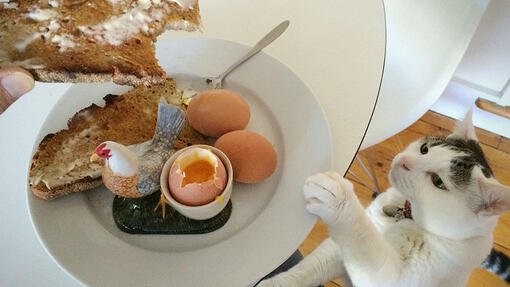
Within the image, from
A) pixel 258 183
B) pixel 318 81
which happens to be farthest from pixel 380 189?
pixel 258 183

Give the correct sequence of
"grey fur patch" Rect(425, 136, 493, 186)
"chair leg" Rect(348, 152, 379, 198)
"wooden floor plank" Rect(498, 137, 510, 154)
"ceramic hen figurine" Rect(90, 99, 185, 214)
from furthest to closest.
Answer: "wooden floor plank" Rect(498, 137, 510, 154) < "chair leg" Rect(348, 152, 379, 198) < "grey fur patch" Rect(425, 136, 493, 186) < "ceramic hen figurine" Rect(90, 99, 185, 214)

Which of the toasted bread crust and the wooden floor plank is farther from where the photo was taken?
the wooden floor plank

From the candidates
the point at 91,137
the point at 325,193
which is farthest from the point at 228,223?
the point at 91,137

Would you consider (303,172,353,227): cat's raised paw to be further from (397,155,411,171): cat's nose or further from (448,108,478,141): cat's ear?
(448,108,478,141): cat's ear

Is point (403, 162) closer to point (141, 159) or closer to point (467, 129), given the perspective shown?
point (467, 129)

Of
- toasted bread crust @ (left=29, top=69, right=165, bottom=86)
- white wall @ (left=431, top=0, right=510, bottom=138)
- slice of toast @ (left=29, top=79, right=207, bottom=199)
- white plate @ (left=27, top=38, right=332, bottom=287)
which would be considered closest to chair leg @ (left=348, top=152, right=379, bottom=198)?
white wall @ (left=431, top=0, right=510, bottom=138)

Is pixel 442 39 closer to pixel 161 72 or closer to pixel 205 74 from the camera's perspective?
pixel 205 74

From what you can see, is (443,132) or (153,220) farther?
(443,132)
